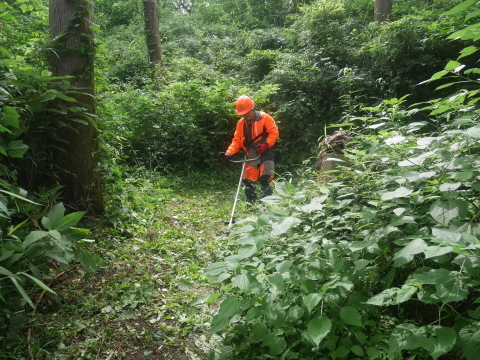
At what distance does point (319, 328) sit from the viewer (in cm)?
189

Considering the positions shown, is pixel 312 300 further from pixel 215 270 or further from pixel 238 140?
pixel 238 140

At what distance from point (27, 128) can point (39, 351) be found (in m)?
2.09

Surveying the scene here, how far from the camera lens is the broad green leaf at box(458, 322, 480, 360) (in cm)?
150

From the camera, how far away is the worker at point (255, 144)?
5.76 m

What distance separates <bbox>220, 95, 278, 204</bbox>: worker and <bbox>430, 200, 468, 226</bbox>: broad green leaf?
3.86 meters

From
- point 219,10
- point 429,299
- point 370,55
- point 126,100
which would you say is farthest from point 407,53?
point 219,10

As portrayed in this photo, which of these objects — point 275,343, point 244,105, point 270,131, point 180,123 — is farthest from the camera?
point 180,123

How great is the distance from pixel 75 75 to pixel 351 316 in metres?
3.95

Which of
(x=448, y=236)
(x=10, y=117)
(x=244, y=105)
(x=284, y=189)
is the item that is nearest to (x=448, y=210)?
(x=448, y=236)

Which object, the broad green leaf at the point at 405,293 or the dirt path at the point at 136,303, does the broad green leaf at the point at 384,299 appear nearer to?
A: the broad green leaf at the point at 405,293

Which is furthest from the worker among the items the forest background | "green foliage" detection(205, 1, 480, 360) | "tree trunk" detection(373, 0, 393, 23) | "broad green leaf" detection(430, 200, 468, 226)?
"tree trunk" detection(373, 0, 393, 23)

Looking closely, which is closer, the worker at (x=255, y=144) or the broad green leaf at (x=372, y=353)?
the broad green leaf at (x=372, y=353)

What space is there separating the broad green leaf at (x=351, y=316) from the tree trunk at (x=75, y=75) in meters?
3.27

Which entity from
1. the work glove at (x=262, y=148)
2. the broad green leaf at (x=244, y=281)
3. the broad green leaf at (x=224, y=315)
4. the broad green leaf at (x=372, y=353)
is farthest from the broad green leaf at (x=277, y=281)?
the work glove at (x=262, y=148)
